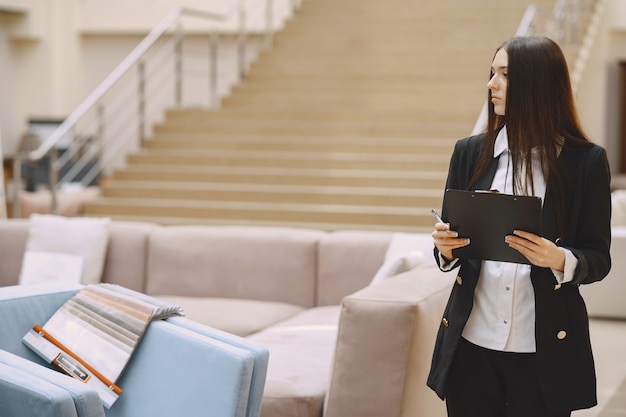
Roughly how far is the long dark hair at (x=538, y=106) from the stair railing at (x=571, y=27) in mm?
5641

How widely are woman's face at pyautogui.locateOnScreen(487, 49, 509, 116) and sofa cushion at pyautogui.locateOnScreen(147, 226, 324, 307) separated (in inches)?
108

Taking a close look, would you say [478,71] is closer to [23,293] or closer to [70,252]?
[70,252]

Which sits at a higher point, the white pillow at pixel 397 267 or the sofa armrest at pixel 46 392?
the sofa armrest at pixel 46 392

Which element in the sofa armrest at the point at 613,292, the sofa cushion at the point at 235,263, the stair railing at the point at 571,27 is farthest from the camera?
the stair railing at the point at 571,27

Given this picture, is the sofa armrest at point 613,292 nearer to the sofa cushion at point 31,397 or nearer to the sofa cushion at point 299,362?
the sofa cushion at point 299,362

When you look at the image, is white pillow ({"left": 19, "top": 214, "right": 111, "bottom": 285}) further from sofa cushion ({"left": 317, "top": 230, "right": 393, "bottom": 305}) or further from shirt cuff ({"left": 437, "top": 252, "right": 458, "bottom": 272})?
shirt cuff ({"left": 437, "top": 252, "right": 458, "bottom": 272})

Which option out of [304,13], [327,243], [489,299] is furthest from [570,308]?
[304,13]

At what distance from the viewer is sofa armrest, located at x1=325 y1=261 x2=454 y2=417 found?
2.85 m

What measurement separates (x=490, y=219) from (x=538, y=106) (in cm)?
26

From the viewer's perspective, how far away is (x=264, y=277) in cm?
468

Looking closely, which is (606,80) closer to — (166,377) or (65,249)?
(65,249)

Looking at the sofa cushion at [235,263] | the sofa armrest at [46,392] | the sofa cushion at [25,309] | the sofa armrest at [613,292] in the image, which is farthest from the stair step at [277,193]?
the sofa armrest at [46,392]

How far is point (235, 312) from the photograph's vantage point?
4301 mm

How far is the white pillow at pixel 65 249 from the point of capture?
15.5 feet
